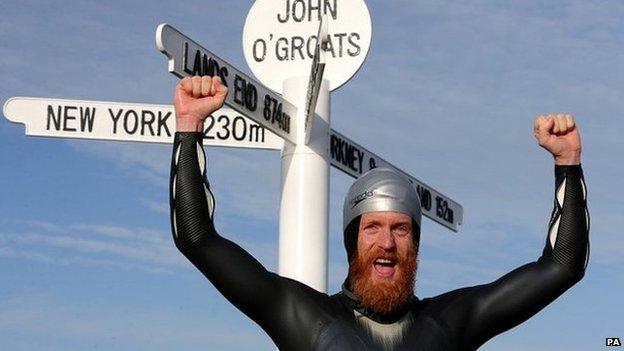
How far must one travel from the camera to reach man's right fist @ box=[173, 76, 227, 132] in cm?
322

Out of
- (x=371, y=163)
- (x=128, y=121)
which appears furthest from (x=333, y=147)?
(x=128, y=121)

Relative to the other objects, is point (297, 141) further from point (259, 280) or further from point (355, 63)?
point (259, 280)

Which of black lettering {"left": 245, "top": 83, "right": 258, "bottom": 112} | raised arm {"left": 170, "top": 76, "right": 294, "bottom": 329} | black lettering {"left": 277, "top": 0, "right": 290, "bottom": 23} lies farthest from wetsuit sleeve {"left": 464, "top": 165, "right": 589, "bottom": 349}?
black lettering {"left": 277, "top": 0, "right": 290, "bottom": 23}

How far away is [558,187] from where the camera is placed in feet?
11.4

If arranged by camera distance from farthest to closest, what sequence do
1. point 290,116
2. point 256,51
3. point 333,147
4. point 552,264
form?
point 256,51 → point 333,147 → point 290,116 → point 552,264

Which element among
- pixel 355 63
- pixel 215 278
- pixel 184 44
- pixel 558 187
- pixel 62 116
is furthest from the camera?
pixel 355 63

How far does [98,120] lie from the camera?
6.75 metres

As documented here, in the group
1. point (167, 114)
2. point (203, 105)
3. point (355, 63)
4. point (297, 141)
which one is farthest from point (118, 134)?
point (203, 105)

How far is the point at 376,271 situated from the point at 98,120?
12.6 ft

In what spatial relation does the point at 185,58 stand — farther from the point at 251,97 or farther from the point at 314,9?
the point at 314,9

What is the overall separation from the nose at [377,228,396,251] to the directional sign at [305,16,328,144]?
9.62ft

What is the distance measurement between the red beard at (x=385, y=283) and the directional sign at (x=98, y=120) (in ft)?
12.1

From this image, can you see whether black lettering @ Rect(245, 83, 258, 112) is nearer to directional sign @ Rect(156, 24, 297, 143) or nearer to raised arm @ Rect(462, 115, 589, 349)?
directional sign @ Rect(156, 24, 297, 143)

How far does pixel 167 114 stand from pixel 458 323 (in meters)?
3.79
